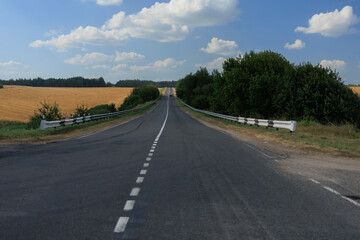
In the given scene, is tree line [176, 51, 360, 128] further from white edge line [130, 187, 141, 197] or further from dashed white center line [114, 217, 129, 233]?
dashed white center line [114, 217, 129, 233]

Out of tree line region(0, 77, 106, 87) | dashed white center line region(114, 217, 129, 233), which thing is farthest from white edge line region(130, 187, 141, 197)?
tree line region(0, 77, 106, 87)

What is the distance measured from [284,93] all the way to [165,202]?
28456 millimetres

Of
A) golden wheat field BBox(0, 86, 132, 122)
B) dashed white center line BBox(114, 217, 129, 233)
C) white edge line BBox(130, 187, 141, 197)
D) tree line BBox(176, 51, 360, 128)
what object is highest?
tree line BBox(176, 51, 360, 128)

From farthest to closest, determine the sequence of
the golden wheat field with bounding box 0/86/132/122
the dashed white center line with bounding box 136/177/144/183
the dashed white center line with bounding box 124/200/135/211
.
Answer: the golden wheat field with bounding box 0/86/132/122, the dashed white center line with bounding box 136/177/144/183, the dashed white center line with bounding box 124/200/135/211

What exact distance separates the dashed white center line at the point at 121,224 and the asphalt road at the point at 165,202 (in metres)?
0.01

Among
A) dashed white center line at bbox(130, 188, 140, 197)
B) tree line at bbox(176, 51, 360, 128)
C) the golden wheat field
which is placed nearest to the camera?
dashed white center line at bbox(130, 188, 140, 197)

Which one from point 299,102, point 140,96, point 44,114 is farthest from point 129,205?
point 140,96

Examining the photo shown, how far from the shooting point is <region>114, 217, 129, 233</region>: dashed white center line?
13.0 feet

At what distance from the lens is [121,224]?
4.18m

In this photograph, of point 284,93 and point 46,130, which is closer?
point 46,130

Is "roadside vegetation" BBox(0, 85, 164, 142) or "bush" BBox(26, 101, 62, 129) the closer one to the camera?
"roadside vegetation" BBox(0, 85, 164, 142)

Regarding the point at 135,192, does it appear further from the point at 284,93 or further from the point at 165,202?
the point at 284,93

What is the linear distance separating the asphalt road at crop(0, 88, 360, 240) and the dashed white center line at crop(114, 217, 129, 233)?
0.01 meters

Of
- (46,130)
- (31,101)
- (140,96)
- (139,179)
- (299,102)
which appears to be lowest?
(31,101)
